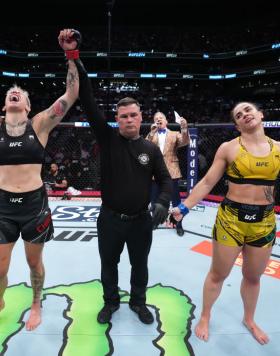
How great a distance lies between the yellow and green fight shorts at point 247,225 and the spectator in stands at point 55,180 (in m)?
4.97

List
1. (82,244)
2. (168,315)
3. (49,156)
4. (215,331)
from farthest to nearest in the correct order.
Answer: (49,156)
(82,244)
(168,315)
(215,331)

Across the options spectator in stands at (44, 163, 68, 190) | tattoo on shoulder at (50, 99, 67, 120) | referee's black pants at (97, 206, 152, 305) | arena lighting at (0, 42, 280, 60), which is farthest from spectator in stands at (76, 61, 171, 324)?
arena lighting at (0, 42, 280, 60)

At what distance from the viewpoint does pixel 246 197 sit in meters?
1.69

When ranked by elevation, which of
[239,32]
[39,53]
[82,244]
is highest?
[239,32]

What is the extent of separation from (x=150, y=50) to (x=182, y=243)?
1701cm

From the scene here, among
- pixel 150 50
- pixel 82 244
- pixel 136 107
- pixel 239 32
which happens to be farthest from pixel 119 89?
pixel 136 107

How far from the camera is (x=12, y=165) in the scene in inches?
68.1

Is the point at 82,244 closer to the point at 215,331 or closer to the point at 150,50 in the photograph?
the point at 215,331

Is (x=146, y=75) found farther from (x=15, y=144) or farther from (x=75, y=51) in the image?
(x=15, y=144)

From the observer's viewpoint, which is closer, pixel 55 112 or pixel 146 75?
pixel 55 112

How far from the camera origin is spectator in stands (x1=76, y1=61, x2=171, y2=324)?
1762 mm

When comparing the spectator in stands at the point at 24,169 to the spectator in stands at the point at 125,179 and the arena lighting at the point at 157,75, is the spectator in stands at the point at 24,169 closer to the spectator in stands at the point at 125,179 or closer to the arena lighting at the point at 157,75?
the spectator in stands at the point at 125,179

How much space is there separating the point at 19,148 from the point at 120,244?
2.88 feet

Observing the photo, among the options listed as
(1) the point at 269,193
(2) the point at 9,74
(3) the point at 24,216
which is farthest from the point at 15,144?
(2) the point at 9,74
